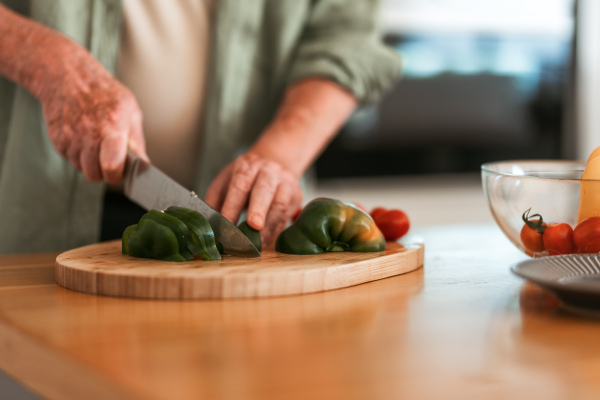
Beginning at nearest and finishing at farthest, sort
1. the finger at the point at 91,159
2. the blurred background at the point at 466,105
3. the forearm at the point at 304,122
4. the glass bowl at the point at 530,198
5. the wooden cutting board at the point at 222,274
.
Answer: the wooden cutting board at the point at 222,274, the glass bowl at the point at 530,198, the finger at the point at 91,159, the forearm at the point at 304,122, the blurred background at the point at 466,105

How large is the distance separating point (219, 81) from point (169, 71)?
0.37 ft

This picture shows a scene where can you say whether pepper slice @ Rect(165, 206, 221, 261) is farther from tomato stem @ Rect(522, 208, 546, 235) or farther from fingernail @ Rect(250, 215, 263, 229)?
tomato stem @ Rect(522, 208, 546, 235)

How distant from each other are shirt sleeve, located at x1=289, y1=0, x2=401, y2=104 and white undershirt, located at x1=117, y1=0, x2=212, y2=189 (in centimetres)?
23

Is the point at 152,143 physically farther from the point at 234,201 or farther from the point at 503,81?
the point at 503,81

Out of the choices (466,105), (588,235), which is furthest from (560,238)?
(466,105)

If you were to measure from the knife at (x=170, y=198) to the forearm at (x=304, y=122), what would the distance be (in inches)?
11.0

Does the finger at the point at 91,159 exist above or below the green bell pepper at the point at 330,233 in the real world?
above

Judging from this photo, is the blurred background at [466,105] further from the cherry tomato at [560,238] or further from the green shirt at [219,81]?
the cherry tomato at [560,238]

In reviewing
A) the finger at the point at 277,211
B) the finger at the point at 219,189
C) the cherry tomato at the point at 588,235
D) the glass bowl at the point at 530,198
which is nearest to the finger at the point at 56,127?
the finger at the point at 219,189

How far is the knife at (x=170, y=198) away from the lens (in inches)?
39.2

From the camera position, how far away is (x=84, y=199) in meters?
1.46

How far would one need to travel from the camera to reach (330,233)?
1041mm

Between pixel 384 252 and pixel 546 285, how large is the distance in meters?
0.33

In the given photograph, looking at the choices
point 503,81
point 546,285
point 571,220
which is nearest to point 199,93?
point 571,220
